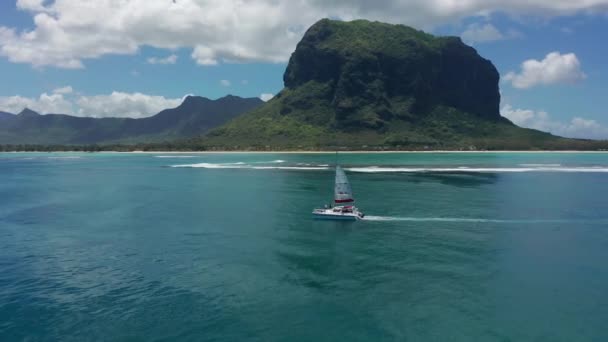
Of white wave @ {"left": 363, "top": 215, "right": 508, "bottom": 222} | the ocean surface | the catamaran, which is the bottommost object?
the ocean surface

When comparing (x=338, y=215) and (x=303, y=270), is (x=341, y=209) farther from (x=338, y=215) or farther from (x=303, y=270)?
(x=303, y=270)

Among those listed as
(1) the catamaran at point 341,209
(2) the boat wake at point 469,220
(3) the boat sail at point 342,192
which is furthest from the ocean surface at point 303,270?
(3) the boat sail at point 342,192

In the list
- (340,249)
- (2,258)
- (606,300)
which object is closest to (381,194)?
(340,249)

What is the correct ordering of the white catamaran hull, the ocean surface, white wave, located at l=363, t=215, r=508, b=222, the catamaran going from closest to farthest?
the ocean surface, white wave, located at l=363, t=215, r=508, b=222, the white catamaran hull, the catamaran

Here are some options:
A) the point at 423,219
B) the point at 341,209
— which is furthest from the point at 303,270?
the point at 423,219

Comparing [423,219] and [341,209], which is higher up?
[341,209]

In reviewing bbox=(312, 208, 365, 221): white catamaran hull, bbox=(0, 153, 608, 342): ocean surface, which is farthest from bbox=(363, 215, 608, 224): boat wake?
bbox=(312, 208, 365, 221): white catamaran hull

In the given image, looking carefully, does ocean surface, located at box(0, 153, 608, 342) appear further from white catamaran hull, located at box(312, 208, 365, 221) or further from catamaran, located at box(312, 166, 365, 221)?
catamaran, located at box(312, 166, 365, 221)

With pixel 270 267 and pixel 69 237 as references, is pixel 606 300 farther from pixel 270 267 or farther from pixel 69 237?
pixel 69 237
